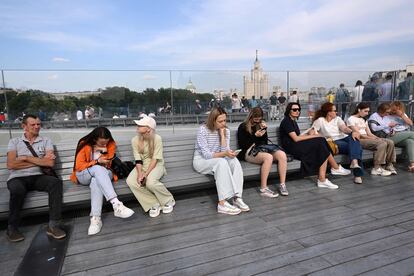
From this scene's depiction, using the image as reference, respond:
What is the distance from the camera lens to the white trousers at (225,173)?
12.0ft

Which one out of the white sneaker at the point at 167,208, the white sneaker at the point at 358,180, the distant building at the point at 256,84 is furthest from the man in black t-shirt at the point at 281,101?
the white sneaker at the point at 167,208

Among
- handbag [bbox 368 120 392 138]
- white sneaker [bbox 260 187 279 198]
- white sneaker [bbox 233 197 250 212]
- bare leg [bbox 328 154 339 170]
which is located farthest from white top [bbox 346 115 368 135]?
white sneaker [bbox 233 197 250 212]

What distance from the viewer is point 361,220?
3.31 meters

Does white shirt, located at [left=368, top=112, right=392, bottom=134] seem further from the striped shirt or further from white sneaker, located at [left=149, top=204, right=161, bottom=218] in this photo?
white sneaker, located at [left=149, top=204, right=161, bottom=218]

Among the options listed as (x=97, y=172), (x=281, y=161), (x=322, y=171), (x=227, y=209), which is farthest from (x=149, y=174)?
(x=322, y=171)

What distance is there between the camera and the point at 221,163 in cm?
376

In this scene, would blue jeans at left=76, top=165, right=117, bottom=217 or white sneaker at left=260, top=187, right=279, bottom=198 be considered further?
white sneaker at left=260, top=187, right=279, bottom=198

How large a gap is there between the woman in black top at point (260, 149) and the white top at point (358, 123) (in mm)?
1734

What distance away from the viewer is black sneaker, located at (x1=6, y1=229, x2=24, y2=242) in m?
3.11

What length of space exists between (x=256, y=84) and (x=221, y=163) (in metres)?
4.77

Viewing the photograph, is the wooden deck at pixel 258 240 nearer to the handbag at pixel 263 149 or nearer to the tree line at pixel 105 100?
the handbag at pixel 263 149

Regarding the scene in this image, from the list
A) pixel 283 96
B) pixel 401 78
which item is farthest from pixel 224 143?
pixel 401 78

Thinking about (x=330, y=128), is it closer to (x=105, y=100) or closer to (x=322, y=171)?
(x=322, y=171)

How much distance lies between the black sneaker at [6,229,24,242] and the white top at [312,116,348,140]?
445 cm
